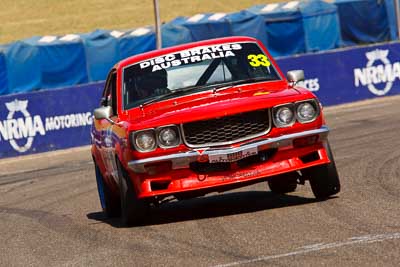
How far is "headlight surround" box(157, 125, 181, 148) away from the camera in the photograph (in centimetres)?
909

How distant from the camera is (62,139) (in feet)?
75.3

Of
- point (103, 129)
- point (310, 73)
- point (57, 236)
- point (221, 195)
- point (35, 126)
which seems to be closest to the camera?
point (57, 236)

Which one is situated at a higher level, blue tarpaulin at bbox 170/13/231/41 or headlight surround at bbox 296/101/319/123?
headlight surround at bbox 296/101/319/123

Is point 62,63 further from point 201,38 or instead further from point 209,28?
point 209,28

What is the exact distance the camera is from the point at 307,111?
928cm

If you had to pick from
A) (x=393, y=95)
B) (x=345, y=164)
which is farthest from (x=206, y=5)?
(x=345, y=164)

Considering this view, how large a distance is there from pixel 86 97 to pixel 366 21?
18.6m

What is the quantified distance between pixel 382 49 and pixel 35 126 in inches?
322

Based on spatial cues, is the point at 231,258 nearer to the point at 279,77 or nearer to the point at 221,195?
the point at 279,77

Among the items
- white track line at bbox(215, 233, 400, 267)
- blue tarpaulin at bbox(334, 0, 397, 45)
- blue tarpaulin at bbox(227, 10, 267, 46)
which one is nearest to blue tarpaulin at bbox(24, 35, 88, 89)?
blue tarpaulin at bbox(227, 10, 267, 46)

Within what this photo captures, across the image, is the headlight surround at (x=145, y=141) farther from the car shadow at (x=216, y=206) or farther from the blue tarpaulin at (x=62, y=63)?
the blue tarpaulin at (x=62, y=63)

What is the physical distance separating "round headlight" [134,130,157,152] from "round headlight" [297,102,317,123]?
1.22m

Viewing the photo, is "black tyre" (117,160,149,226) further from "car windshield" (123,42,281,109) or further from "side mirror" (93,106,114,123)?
"car windshield" (123,42,281,109)

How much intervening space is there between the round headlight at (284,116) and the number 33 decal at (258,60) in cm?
139
